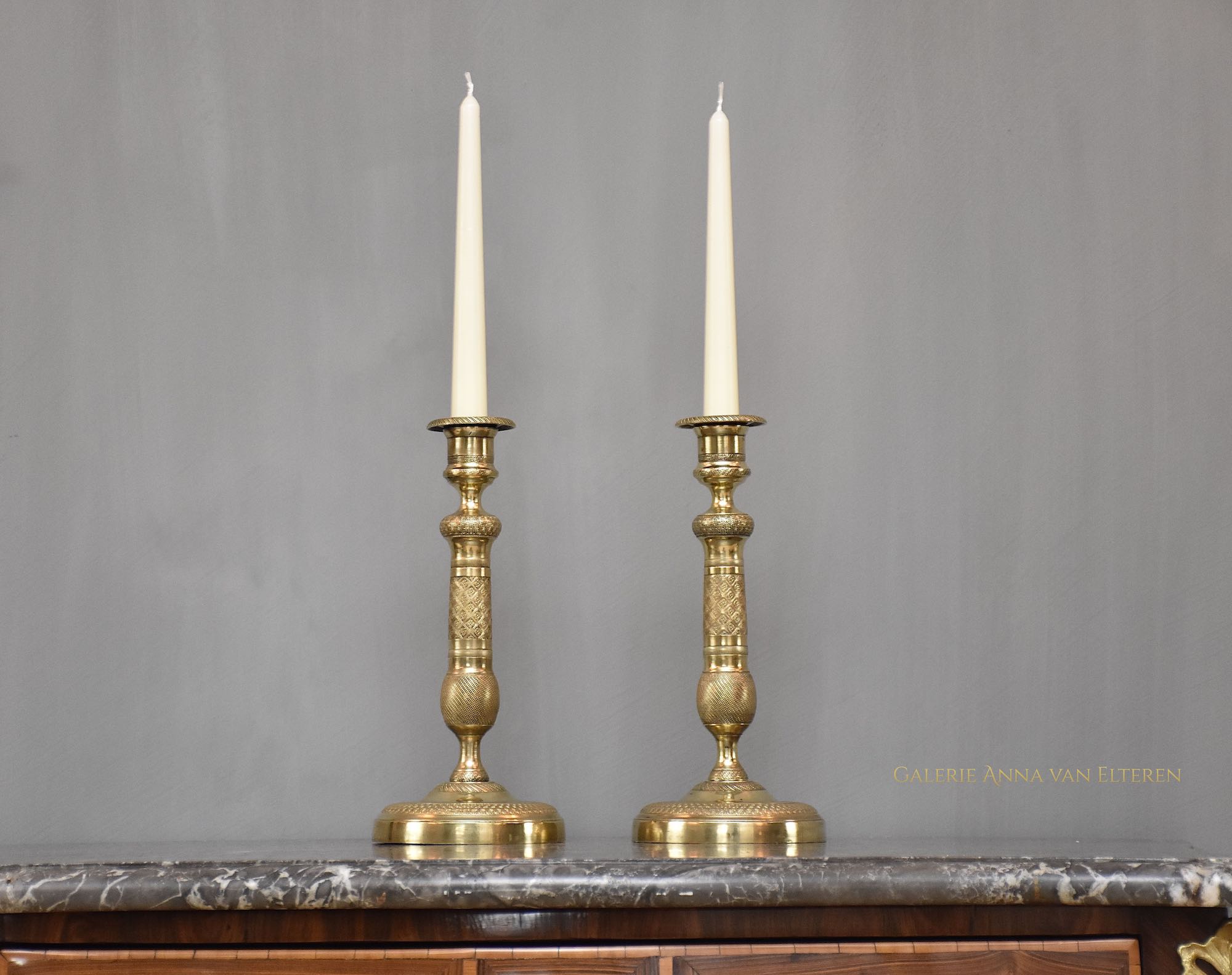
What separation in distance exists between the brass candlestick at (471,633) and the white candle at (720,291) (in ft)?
0.51

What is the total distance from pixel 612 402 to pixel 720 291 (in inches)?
10.1

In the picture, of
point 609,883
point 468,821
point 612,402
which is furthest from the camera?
point 612,402

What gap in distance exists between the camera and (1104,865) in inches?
24.4

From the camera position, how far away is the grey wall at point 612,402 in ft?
3.46

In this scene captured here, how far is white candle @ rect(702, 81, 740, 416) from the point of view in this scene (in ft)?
2.78

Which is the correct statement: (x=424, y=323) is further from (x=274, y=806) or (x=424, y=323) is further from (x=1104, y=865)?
(x=1104, y=865)

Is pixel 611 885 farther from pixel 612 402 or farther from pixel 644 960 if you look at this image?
pixel 612 402

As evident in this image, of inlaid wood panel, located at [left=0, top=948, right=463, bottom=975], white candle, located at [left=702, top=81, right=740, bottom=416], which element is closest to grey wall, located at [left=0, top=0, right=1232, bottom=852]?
white candle, located at [left=702, top=81, right=740, bottom=416]

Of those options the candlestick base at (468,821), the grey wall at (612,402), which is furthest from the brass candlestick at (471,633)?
the grey wall at (612,402)

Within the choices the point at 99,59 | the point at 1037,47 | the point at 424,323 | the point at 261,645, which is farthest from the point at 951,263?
the point at 99,59

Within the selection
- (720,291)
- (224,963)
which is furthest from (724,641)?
(224,963)

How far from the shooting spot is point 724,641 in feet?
2.77

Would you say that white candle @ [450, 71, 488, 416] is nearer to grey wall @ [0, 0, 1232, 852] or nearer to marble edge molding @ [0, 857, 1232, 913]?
grey wall @ [0, 0, 1232, 852]

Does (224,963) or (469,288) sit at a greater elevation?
(469,288)
